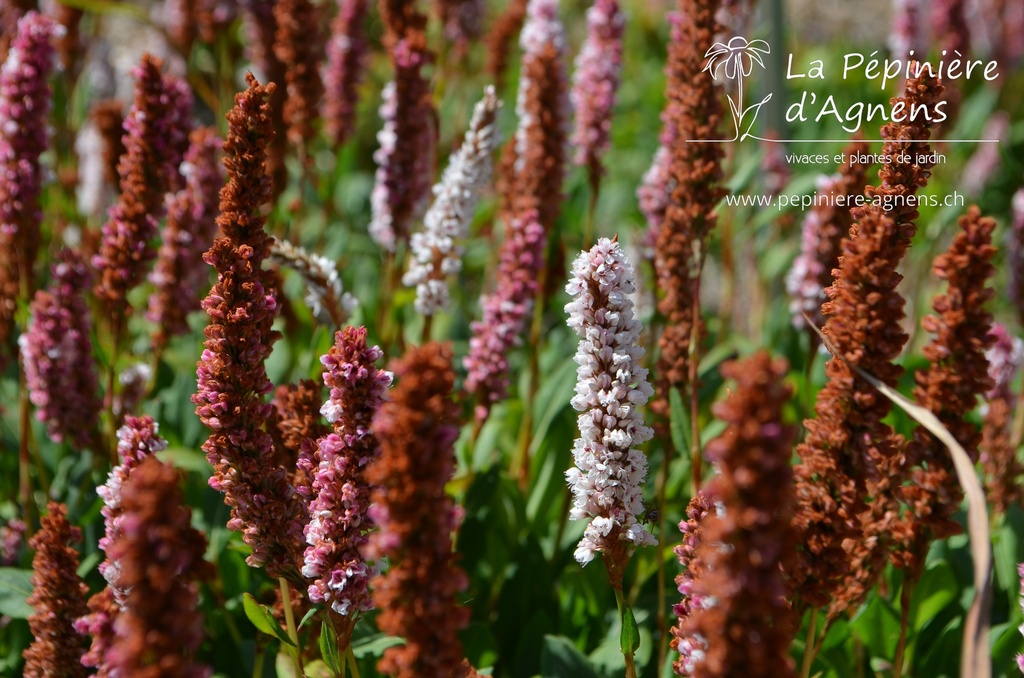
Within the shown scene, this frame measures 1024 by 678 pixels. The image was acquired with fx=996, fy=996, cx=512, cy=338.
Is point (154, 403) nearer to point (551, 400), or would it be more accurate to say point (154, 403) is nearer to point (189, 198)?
point (189, 198)

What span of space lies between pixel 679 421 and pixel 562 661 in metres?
0.64

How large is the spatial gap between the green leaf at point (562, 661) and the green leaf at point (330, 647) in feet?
2.05

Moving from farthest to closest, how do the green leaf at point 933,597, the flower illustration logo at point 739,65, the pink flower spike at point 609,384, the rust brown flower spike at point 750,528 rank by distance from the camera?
the flower illustration logo at point 739,65
the green leaf at point 933,597
the pink flower spike at point 609,384
the rust brown flower spike at point 750,528

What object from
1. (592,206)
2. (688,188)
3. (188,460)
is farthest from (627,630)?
(592,206)

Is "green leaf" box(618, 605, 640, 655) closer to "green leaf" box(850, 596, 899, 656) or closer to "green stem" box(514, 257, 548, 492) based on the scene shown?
"green leaf" box(850, 596, 899, 656)

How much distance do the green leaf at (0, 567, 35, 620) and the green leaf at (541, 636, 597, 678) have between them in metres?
1.22

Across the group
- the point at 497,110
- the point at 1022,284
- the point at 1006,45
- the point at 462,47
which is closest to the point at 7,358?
the point at 497,110

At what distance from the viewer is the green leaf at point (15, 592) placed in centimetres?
234

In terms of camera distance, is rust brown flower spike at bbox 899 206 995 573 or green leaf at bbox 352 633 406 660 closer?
rust brown flower spike at bbox 899 206 995 573

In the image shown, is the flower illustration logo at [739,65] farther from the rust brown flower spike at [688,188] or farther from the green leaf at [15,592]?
the green leaf at [15,592]

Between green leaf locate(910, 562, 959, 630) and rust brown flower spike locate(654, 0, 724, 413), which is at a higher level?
rust brown flower spike locate(654, 0, 724, 413)

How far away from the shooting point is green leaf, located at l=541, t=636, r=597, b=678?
2359 millimetres

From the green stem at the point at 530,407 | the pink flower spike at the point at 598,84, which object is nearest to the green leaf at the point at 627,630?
the green stem at the point at 530,407

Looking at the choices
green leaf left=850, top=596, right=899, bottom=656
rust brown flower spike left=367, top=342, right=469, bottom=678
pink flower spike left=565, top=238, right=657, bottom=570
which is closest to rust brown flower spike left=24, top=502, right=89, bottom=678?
rust brown flower spike left=367, top=342, right=469, bottom=678
